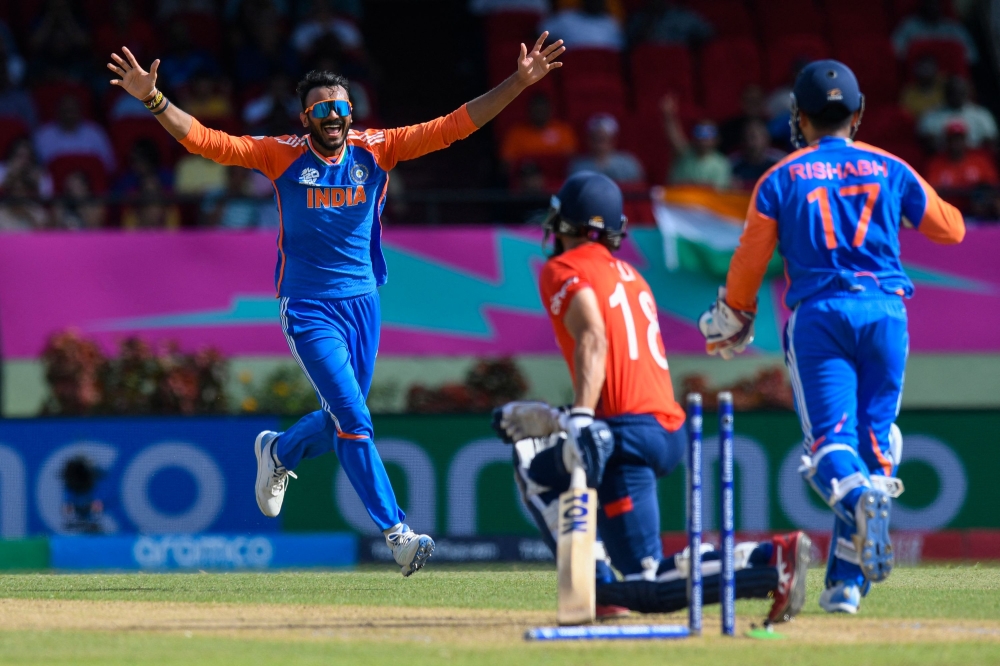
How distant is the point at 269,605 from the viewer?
286 inches

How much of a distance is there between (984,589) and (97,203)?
8357mm

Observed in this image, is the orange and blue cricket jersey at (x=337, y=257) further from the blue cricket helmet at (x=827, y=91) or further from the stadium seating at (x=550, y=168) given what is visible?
the stadium seating at (x=550, y=168)

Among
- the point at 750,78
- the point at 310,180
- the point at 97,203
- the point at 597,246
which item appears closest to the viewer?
the point at 597,246

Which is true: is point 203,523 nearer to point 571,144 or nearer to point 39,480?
point 39,480

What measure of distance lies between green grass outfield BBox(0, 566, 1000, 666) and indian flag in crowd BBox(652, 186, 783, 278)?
16.8 feet

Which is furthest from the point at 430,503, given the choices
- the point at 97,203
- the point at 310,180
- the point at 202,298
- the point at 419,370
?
the point at 310,180

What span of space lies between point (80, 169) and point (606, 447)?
1015 cm

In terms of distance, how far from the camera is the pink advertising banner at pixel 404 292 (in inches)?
527

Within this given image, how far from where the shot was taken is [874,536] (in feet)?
20.0

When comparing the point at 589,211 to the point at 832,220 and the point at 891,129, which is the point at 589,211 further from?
the point at 891,129

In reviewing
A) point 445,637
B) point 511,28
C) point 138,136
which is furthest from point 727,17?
point 445,637

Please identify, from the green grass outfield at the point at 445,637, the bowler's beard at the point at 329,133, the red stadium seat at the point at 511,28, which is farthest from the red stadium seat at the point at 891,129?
the bowler's beard at the point at 329,133

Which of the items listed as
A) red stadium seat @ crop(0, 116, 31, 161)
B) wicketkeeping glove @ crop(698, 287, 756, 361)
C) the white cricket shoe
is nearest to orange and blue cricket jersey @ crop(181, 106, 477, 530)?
the white cricket shoe

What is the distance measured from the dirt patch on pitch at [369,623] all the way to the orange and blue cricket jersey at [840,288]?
45 centimetres
